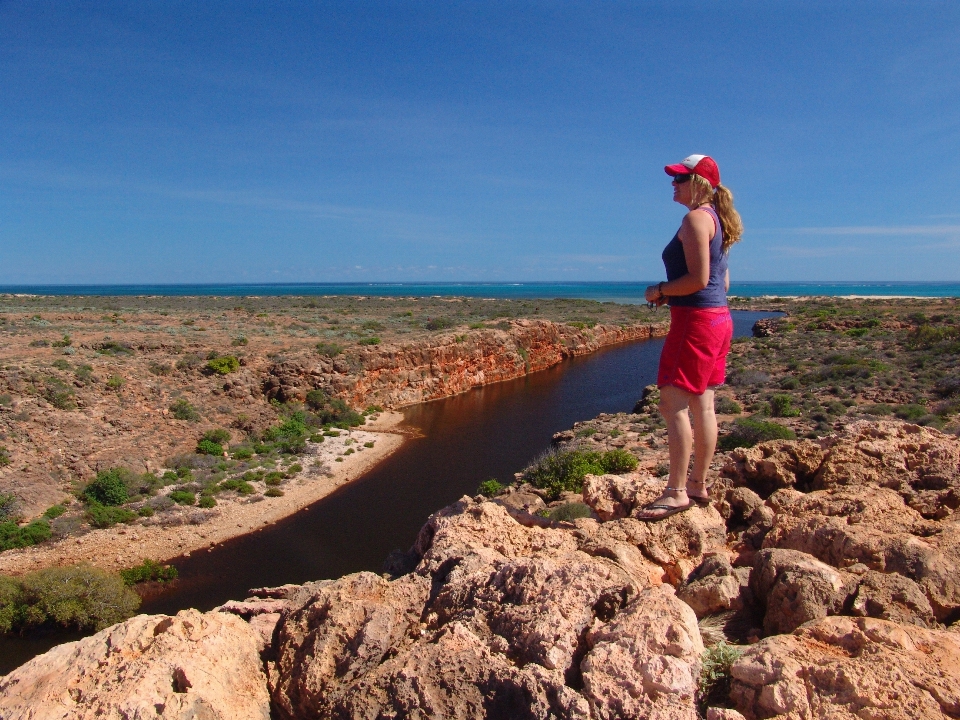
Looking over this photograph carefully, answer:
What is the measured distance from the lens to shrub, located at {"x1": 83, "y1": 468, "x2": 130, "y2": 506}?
49.7 feet

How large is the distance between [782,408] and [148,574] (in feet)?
62.0

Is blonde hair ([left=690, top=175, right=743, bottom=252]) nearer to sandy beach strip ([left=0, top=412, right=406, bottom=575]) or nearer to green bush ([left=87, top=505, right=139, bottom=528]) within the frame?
sandy beach strip ([left=0, top=412, right=406, bottom=575])

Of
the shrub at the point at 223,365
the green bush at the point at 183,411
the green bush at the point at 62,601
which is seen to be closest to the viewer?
the green bush at the point at 62,601

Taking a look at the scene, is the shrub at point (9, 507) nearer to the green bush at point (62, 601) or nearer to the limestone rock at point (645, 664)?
the green bush at point (62, 601)

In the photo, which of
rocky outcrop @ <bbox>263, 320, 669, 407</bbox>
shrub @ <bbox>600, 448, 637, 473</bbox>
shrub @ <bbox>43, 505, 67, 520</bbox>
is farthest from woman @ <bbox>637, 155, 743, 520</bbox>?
rocky outcrop @ <bbox>263, 320, 669, 407</bbox>

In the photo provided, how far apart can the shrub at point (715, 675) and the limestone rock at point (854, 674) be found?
0.08 m

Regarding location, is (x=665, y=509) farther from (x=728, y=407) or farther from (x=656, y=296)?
(x=728, y=407)

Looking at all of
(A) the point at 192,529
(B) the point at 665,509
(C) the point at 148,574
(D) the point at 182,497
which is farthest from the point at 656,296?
(D) the point at 182,497

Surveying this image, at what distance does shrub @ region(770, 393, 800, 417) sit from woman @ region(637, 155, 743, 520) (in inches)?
701

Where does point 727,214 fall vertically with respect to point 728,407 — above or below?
above

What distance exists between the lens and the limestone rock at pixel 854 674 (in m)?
2.20

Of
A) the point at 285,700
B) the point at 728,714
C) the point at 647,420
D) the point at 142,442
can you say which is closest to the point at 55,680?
the point at 285,700

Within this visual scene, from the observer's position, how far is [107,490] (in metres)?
15.2

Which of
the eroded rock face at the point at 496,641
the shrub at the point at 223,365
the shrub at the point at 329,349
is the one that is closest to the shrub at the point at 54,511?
the shrub at the point at 223,365
